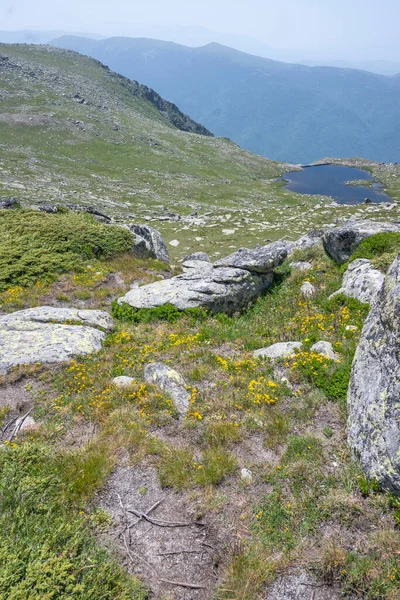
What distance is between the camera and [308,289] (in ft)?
54.5

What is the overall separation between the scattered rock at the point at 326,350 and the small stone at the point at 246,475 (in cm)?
481

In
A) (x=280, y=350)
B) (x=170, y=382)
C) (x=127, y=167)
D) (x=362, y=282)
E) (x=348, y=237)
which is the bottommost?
(x=170, y=382)

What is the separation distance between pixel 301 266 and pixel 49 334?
14.9 metres

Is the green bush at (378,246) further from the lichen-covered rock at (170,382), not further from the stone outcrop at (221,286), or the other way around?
the lichen-covered rock at (170,382)

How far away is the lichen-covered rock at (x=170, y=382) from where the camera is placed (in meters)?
9.43

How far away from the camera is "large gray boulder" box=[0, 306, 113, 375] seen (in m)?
11.7

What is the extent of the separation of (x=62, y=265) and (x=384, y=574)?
19.7 metres

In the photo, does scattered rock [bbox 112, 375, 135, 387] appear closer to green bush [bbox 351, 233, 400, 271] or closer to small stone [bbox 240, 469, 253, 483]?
small stone [bbox 240, 469, 253, 483]

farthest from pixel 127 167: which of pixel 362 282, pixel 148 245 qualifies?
pixel 362 282

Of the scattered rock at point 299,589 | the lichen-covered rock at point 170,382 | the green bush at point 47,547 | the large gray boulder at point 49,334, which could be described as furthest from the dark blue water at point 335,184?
the green bush at point 47,547

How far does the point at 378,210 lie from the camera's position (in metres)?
70.4

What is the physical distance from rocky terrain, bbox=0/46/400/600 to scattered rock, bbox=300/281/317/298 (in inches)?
8.4

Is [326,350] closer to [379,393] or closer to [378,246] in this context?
[379,393]

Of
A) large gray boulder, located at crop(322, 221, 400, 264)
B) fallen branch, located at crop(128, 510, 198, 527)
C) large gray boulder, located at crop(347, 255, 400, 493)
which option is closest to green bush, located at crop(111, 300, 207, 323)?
large gray boulder, located at crop(347, 255, 400, 493)
